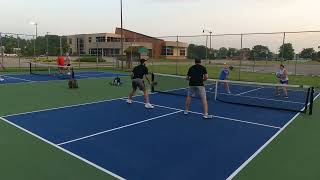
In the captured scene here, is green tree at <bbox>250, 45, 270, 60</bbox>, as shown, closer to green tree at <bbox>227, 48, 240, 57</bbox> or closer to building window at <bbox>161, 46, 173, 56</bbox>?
green tree at <bbox>227, 48, 240, 57</bbox>

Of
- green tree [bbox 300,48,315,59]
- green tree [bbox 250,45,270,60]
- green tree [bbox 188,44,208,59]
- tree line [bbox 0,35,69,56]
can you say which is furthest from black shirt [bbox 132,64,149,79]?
tree line [bbox 0,35,69,56]

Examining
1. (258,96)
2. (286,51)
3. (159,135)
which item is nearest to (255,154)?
(159,135)

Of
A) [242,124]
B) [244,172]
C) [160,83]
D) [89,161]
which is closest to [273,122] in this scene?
[242,124]

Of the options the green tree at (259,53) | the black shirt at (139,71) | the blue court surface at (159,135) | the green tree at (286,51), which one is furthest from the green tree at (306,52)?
the black shirt at (139,71)

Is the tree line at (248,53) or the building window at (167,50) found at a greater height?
the building window at (167,50)

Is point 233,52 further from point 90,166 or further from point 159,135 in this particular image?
point 90,166

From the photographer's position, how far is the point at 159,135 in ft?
24.8

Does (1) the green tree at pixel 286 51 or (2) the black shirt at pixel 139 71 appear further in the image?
(1) the green tree at pixel 286 51

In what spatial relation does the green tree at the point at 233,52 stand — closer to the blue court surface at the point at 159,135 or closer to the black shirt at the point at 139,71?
the blue court surface at the point at 159,135

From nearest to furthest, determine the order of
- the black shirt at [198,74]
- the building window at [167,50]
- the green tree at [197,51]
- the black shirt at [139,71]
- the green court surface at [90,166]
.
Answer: the green court surface at [90,166] → the black shirt at [198,74] → the black shirt at [139,71] → the green tree at [197,51] → the building window at [167,50]

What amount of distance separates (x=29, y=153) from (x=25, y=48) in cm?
3041

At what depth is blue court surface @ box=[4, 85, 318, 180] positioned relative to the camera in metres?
5.61

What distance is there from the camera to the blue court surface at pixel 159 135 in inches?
221

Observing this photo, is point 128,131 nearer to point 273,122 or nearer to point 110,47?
point 273,122
